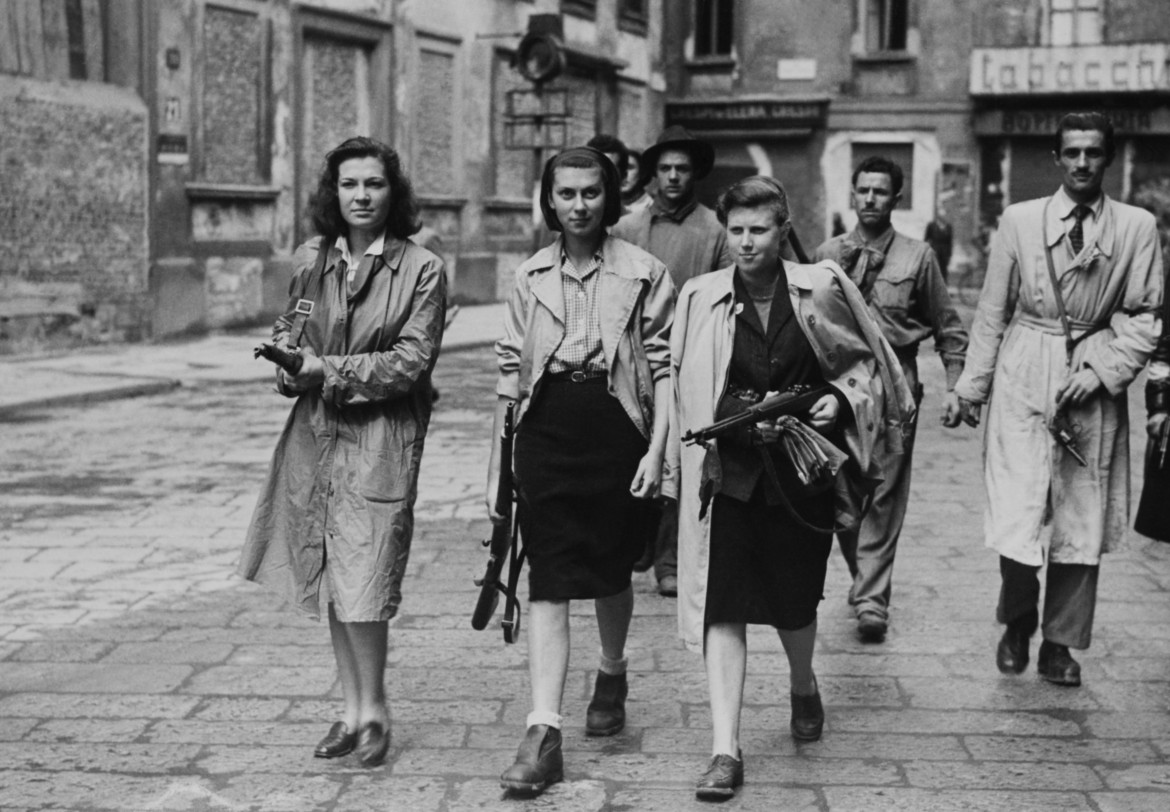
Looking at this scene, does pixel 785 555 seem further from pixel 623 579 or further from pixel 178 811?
pixel 178 811

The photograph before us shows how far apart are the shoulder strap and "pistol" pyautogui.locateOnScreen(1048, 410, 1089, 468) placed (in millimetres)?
2435

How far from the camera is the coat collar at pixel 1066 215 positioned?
18.8ft

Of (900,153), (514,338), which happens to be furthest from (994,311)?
(900,153)

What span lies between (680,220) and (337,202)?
2427mm

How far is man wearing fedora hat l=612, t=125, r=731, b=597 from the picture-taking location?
279 inches

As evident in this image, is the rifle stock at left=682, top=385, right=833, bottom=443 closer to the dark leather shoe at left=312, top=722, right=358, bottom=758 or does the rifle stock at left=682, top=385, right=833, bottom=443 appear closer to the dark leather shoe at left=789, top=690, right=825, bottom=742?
the dark leather shoe at left=789, top=690, right=825, bottom=742

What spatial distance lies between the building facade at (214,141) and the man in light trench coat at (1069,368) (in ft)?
43.3

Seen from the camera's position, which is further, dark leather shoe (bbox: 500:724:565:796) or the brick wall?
the brick wall

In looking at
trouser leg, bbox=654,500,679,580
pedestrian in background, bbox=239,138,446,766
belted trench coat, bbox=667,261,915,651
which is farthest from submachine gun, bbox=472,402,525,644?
trouser leg, bbox=654,500,679,580

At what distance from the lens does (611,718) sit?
5.26m

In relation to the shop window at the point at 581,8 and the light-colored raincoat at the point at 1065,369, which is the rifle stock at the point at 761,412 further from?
the shop window at the point at 581,8

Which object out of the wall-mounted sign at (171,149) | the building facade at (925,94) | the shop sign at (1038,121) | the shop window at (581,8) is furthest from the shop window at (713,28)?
the wall-mounted sign at (171,149)

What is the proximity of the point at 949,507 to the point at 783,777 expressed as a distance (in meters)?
5.20

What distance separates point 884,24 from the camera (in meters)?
35.1
